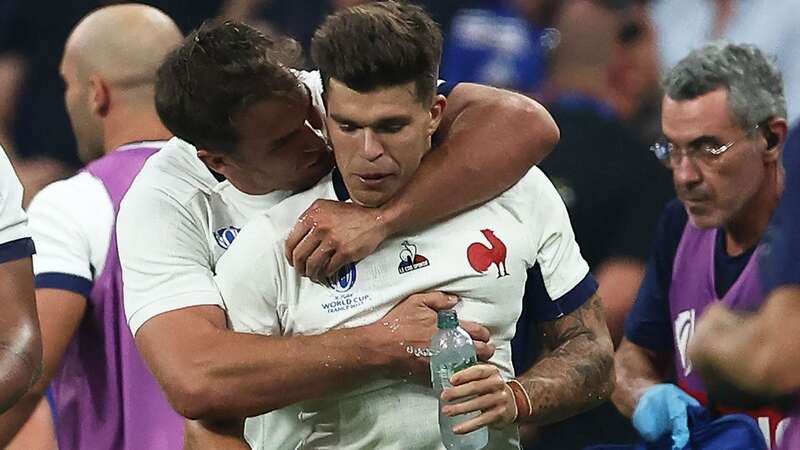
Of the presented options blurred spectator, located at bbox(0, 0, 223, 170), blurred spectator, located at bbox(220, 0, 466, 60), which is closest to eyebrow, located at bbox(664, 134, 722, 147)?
blurred spectator, located at bbox(220, 0, 466, 60)

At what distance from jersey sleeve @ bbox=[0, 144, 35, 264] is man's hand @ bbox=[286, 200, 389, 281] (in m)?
0.49

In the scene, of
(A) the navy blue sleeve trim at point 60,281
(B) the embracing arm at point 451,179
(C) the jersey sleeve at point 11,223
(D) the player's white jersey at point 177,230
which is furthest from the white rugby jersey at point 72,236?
(B) the embracing arm at point 451,179

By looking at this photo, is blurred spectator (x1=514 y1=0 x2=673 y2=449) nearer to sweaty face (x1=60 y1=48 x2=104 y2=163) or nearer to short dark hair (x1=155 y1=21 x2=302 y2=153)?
sweaty face (x1=60 y1=48 x2=104 y2=163)

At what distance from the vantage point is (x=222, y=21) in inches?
121

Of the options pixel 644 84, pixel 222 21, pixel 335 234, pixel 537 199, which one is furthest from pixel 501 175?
pixel 644 84

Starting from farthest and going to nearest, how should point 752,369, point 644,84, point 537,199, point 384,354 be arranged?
point 644,84 → point 537,199 → point 384,354 → point 752,369

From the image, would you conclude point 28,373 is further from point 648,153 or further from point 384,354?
point 648,153

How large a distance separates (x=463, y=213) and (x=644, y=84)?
292 centimetres

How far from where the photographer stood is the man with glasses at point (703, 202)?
3904 millimetres

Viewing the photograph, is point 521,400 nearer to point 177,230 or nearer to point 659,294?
point 177,230

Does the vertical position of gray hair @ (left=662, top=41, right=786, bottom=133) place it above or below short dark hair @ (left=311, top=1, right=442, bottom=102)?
below

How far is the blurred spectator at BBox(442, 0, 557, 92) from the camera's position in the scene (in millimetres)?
5816

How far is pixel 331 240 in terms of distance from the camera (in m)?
2.83

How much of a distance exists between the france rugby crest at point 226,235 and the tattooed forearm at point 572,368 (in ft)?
2.02
